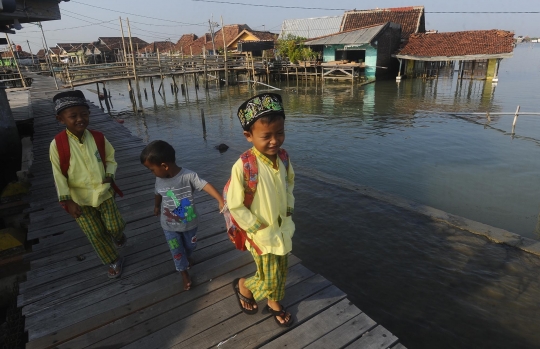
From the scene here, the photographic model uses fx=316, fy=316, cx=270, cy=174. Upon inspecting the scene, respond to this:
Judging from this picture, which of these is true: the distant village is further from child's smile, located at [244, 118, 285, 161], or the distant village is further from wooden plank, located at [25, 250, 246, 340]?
child's smile, located at [244, 118, 285, 161]

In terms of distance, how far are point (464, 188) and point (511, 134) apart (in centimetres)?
664

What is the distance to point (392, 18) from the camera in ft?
105

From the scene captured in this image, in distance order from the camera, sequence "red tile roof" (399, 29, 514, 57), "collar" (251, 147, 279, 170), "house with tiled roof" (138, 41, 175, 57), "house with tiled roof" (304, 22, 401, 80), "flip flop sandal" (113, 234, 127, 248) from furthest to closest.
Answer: "house with tiled roof" (138, 41, 175, 57)
"house with tiled roof" (304, 22, 401, 80)
"red tile roof" (399, 29, 514, 57)
"flip flop sandal" (113, 234, 127, 248)
"collar" (251, 147, 279, 170)

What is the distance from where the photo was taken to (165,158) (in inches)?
103

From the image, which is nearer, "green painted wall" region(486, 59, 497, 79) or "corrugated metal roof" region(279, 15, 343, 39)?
"green painted wall" region(486, 59, 497, 79)

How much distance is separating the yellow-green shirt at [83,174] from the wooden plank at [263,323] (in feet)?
4.96

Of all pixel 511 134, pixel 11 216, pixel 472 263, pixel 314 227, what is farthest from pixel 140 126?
pixel 511 134

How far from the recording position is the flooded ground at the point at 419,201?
13.6ft

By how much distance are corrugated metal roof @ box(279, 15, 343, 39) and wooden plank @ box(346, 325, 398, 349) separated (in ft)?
117

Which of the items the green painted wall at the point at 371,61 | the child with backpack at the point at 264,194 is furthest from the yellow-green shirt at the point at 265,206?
the green painted wall at the point at 371,61

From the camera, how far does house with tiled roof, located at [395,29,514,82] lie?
925 inches

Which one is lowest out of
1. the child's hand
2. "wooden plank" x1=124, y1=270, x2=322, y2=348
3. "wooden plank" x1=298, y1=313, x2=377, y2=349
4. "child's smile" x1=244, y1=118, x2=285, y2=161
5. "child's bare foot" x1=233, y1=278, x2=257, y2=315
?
"wooden plank" x1=298, y1=313, x2=377, y2=349

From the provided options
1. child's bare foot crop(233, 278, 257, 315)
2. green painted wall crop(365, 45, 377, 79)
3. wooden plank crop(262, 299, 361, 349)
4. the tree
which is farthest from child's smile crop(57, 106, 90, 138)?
the tree

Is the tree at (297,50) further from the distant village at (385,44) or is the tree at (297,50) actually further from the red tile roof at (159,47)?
the red tile roof at (159,47)
